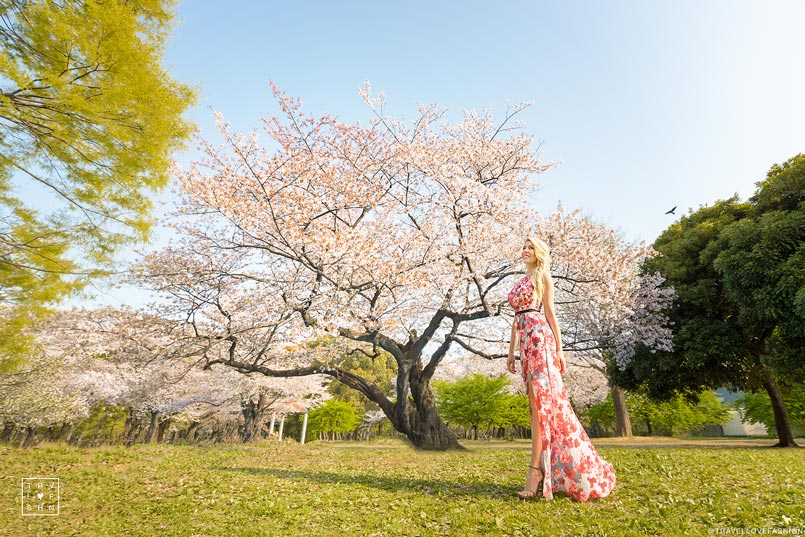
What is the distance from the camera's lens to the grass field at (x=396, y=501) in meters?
4.62

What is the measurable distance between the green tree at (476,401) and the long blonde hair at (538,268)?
24.4 meters

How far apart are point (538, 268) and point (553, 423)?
2.18 meters

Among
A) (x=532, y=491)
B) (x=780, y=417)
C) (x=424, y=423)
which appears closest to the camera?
(x=532, y=491)

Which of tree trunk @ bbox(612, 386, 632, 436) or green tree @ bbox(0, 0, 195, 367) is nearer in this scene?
green tree @ bbox(0, 0, 195, 367)

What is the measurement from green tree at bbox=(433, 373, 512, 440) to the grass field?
20.4 m

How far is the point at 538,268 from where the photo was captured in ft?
19.7

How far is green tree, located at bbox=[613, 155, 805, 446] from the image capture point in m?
13.8

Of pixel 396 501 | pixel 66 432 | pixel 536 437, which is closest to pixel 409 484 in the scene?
pixel 396 501

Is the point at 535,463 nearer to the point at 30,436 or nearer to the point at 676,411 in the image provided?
the point at 676,411

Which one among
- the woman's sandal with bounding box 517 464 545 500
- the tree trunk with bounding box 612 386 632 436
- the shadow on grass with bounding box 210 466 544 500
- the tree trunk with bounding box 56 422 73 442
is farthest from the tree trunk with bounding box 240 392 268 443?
the woman's sandal with bounding box 517 464 545 500

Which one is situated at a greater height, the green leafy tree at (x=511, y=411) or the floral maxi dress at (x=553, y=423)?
the green leafy tree at (x=511, y=411)

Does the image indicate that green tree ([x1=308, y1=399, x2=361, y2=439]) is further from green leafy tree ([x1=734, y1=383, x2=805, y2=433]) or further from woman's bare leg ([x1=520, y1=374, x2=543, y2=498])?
woman's bare leg ([x1=520, y1=374, x2=543, y2=498])

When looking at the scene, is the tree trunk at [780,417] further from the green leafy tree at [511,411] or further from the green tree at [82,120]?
the green tree at [82,120]

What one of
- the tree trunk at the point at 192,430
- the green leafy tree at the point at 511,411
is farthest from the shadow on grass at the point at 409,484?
the tree trunk at the point at 192,430
